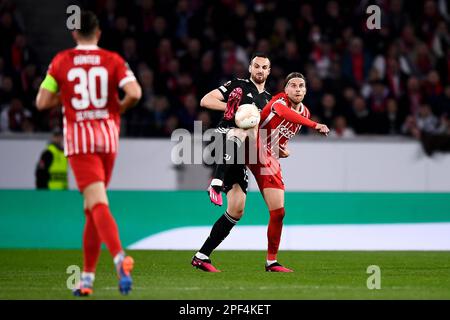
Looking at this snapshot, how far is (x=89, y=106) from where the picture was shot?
7.58 m

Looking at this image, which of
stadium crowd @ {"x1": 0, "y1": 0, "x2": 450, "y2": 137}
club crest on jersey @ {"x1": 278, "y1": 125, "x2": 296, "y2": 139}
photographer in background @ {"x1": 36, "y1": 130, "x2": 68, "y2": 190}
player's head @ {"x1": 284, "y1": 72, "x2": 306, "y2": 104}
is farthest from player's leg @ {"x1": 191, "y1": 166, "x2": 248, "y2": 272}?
stadium crowd @ {"x1": 0, "y1": 0, "x2": 450, "y2": 137}

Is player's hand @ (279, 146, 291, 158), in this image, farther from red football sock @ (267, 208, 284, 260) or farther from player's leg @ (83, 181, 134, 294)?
player's leg @ (83, 181, 134, 294)

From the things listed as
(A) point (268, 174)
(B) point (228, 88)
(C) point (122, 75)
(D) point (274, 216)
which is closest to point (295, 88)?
(B) point (228, 88)

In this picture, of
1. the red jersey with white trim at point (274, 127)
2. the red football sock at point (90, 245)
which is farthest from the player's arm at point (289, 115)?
the red football sock at point (90, 245)

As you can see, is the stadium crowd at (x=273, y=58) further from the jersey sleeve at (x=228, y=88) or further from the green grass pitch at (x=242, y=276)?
the jersey sleeve at (x=228, y=88)

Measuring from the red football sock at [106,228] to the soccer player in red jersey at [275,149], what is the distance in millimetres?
2896

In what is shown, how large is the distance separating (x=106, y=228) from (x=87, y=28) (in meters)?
1.52

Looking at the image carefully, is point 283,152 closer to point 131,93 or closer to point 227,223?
point 227,223

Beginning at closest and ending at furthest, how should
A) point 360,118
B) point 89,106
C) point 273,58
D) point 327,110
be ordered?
point 89,106 → point 327,110 → point 360,118 → point 273,58

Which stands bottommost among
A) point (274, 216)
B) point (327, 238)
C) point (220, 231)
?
point (327, 238)

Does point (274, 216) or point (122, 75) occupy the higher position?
point (122, 75)

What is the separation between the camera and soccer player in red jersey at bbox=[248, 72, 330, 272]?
1000 centimetres

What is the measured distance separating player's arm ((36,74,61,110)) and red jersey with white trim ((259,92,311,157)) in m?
3.07

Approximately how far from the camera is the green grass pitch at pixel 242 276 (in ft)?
25.9
